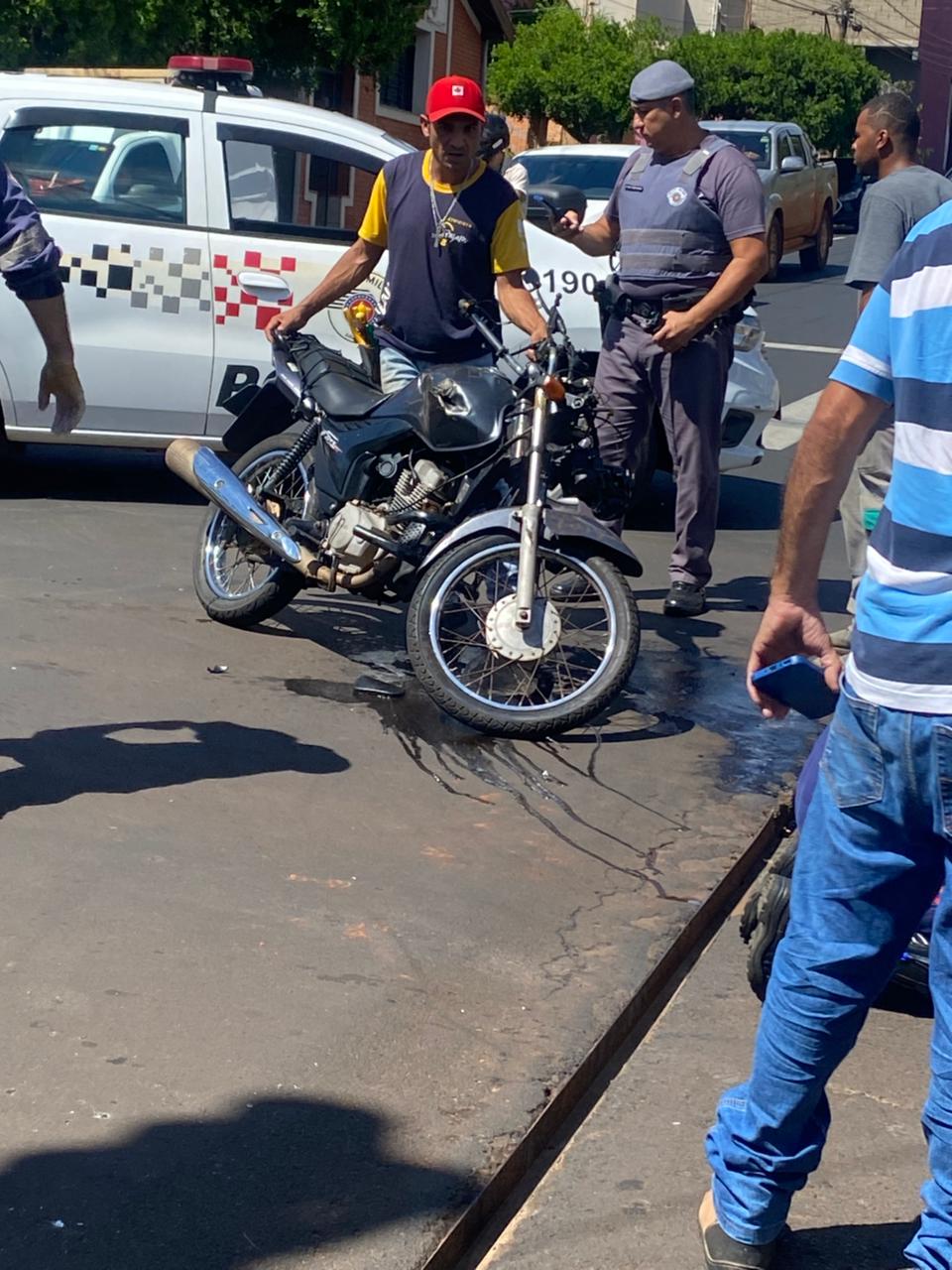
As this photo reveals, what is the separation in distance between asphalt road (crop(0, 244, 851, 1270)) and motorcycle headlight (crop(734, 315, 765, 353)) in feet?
8.69

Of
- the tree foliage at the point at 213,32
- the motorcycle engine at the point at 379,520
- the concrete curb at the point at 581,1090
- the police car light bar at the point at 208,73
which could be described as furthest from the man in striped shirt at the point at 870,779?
the tree foliage at the point at 213,32

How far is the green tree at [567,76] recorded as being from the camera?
34.4 metres

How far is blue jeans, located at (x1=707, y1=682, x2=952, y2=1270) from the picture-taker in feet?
8.11

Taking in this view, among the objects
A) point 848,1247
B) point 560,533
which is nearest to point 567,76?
point 560,533

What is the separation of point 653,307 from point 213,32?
10531 millimetres

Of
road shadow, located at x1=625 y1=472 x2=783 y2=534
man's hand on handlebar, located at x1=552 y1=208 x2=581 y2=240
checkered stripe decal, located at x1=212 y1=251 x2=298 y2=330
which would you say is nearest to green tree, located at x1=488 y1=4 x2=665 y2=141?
road shadow, located at x1=625 y1=472 x2=783 y2=534

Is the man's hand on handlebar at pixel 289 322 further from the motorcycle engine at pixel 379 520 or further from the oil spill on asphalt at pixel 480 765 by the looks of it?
the oil spill on asphalt at pixel 480 765

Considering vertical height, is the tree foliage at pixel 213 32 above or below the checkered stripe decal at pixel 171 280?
above

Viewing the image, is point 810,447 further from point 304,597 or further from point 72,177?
point 72,177

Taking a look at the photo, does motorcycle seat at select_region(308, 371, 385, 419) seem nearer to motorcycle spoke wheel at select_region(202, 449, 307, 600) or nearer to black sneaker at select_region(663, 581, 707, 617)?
motorcycle spoke wheel at select_region(202, 449, 307, 600)

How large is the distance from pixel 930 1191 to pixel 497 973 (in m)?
1.49

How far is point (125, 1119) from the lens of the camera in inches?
122

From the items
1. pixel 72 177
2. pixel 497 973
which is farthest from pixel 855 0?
pixel 497 973

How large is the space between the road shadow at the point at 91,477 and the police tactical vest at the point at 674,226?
3046mm
